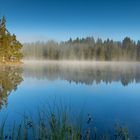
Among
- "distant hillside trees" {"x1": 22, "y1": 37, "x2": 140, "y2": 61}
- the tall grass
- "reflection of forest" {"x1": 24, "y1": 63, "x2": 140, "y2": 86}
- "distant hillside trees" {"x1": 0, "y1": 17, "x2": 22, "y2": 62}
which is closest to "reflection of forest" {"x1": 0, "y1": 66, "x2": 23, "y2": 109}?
"reflection of forest" {"x1": 24, "y1": 63, "x2": 140, "y2": 86}

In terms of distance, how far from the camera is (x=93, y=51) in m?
140

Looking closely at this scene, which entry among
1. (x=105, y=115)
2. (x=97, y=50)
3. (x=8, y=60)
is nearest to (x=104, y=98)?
(x=105, y=115)

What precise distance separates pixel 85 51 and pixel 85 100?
129 metres

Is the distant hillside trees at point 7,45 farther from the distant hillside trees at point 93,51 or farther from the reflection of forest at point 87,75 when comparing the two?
the distant hillside trees at point 93,51

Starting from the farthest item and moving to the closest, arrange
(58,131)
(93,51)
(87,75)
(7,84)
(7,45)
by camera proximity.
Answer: (93,51) < (7,45) < (87,75) < (7,84) < (58,131)

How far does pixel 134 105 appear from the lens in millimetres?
18125

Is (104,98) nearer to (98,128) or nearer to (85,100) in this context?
(85,100)

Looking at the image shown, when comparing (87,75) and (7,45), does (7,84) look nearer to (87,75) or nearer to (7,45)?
(87,75)

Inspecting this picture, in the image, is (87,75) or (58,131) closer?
(58,131)

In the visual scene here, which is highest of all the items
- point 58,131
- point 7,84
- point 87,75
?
point 58,131

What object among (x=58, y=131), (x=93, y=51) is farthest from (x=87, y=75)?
(x=93, y=51)

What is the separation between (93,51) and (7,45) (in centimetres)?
8145

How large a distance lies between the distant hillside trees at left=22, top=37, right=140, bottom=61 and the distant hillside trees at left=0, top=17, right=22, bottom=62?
69714mm

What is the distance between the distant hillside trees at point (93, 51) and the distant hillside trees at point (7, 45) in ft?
229
